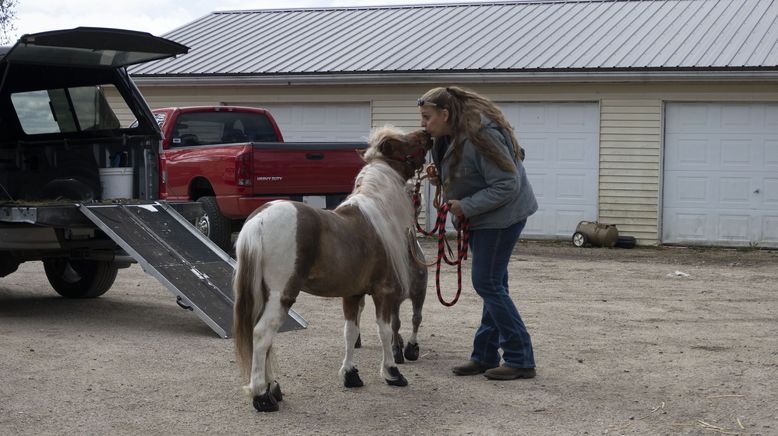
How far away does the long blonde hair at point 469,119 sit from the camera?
625cm

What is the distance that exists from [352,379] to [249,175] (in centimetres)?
658

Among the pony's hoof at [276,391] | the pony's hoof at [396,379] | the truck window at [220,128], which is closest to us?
the pony's hoof at [276,391]

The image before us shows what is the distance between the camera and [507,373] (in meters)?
6.57

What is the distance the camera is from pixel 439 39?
794 inches

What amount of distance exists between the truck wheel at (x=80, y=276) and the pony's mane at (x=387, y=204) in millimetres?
4304

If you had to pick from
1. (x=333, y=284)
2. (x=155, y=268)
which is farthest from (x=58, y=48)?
(x=333, y=284)

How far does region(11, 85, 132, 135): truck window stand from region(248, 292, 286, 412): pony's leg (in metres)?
4.72

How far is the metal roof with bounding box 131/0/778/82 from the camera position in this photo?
17.1 m

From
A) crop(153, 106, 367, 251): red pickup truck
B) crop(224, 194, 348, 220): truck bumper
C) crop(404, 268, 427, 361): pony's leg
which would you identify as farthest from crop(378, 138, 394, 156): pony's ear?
crop(224, 194, 348, 220): truck bumper

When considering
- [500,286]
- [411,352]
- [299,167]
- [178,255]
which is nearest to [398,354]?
[411,352]

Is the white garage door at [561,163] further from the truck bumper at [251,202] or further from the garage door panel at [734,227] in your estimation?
the truck bumper at [251,202]

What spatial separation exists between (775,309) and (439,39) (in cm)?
1147

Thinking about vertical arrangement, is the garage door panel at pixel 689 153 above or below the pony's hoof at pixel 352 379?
above

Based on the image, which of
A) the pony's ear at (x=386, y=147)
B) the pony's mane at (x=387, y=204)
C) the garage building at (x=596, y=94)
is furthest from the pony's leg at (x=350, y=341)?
the garage building at (x=596, y=94)
